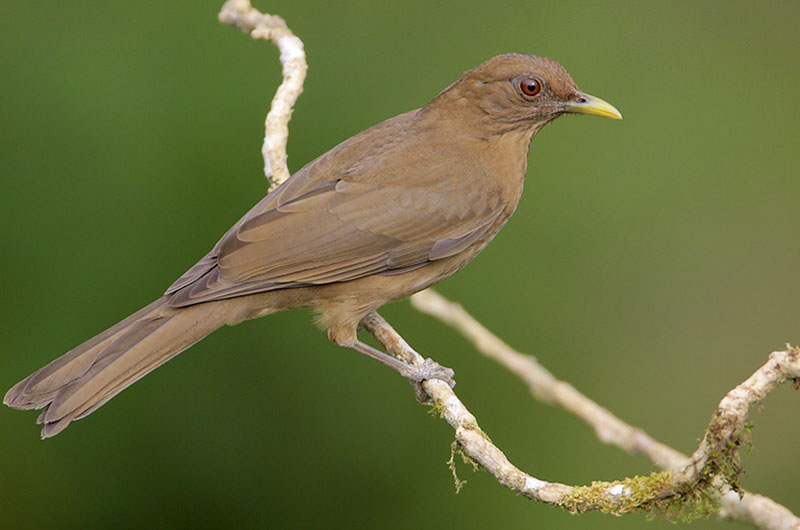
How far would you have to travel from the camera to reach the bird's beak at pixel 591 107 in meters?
4.31

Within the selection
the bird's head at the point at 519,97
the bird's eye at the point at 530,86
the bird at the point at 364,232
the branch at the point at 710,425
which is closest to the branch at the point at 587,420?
the branch at the point at 710,425

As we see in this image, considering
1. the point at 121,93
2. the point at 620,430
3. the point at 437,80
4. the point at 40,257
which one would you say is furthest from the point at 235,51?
the point at 620,430

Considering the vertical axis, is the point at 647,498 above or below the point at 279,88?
below

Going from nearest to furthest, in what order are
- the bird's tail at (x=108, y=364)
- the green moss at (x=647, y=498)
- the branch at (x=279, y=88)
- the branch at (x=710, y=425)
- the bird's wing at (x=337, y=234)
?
the branch at (x=710, y=425), the green moss at (x=647, y=498), the bird's tail at (x=108, y=364), the bird's wing at (x=337, y=234), the branch at (x=279, y=88)

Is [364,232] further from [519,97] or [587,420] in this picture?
[587,420]

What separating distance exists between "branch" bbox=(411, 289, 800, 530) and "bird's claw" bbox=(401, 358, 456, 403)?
0.26 metres

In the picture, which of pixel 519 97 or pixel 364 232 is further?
pixel 519 97

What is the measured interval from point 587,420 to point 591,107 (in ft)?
4.43

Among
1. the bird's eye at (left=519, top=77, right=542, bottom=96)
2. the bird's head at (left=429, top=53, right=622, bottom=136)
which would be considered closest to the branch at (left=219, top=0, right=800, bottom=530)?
the bird's head at (left=429, top=53, right=622, bottom=136)

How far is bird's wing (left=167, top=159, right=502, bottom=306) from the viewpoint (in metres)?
4.05

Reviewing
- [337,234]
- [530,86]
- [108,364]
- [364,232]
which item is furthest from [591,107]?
[108,364]

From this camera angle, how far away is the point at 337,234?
4160mm

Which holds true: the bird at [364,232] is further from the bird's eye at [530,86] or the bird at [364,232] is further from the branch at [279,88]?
the branch at [279,88]

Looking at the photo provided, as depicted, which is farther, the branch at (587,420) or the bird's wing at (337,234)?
the bird's wing at (337,234)
